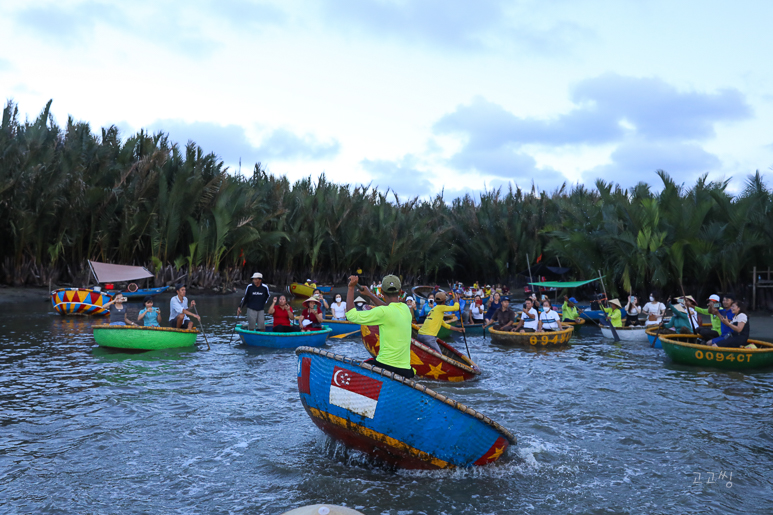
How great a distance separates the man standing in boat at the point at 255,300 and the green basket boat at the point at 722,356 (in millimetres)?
11133

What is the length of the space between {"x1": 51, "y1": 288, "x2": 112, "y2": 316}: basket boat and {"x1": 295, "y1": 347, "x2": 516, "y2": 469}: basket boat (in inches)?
819

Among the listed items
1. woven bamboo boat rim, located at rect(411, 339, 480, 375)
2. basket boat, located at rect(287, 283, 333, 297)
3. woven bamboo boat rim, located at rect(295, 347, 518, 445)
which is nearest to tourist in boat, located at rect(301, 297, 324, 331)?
woven bamboo boat rim, located at rect(411, 339, 480, 375)

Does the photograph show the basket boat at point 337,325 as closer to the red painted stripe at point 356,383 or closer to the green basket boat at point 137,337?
the green basket boat at point 137,337

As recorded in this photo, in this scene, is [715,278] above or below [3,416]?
above

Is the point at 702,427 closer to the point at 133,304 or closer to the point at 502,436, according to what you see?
the point at 502,436

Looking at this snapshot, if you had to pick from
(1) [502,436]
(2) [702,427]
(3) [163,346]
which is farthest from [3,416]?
(2) [702,427]

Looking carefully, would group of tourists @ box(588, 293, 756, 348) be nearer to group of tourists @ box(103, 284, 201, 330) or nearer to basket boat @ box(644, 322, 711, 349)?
basket boat @ box(644, 322, 711, 349)

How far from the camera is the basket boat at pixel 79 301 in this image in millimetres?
24766

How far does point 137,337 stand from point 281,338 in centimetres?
380

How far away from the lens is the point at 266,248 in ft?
139

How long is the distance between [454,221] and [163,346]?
39126mm

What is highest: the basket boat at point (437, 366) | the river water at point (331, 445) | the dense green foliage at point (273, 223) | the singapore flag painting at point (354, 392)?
the dense green foliage at point (273, 223)

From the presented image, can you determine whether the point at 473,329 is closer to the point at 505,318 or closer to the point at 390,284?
the point at 505,318

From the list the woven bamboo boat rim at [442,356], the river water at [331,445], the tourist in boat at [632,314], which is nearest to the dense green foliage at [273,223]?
the tourist in boat at [632,314]
